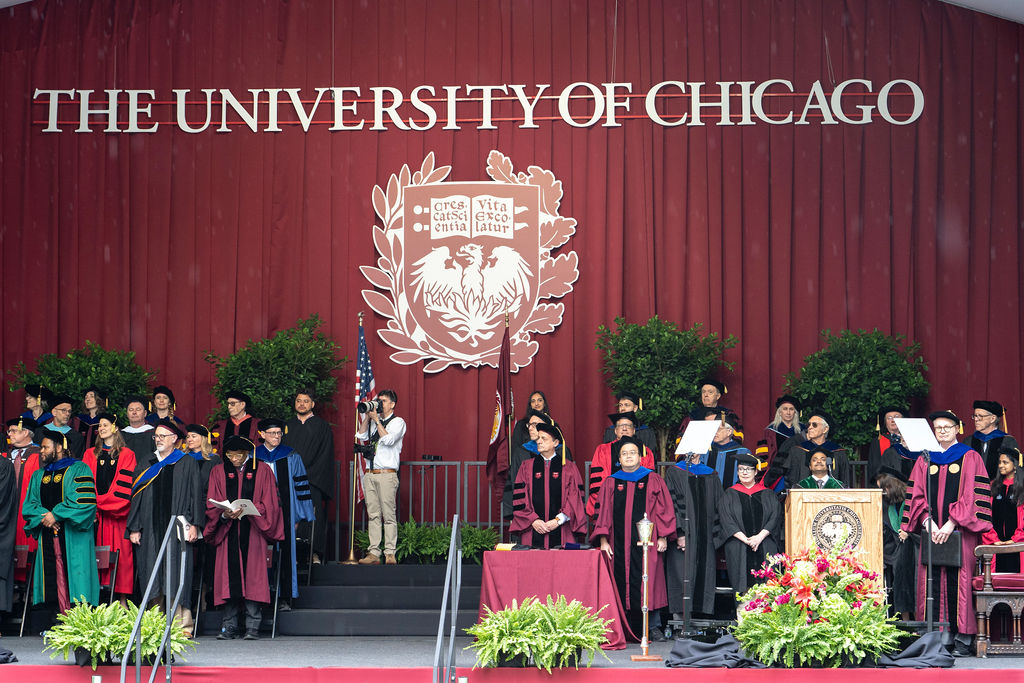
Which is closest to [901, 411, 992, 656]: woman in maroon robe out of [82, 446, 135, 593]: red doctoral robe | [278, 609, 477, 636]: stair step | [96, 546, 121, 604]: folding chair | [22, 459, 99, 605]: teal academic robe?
[278, 609, 477, 636]: stair step

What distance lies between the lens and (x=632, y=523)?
10.3 m

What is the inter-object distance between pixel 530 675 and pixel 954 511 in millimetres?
3330

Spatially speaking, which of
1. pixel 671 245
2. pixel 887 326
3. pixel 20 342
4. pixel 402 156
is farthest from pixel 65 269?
pixel 887 326

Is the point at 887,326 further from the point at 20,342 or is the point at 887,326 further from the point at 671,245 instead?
the point at 20,342

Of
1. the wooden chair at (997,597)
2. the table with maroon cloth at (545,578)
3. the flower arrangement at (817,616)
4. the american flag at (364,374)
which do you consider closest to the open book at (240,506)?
the table with maroon cloth at (545,578)

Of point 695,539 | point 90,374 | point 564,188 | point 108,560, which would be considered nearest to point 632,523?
point 695,539

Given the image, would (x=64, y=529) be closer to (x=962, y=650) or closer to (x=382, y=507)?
(x=382, y=507)

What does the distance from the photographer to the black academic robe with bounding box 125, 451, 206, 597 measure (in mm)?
1821

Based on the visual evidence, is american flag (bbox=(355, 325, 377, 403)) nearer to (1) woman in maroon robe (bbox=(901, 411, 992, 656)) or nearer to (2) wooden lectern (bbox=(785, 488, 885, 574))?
(2) wooden lectern (bbox=(785, 488, 885, 574))

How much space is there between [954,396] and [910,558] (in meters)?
3.63

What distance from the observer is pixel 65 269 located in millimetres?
14062

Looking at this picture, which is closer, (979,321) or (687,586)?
(687,586)

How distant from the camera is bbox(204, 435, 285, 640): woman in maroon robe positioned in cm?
1013

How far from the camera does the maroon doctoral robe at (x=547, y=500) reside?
10.4 metres
